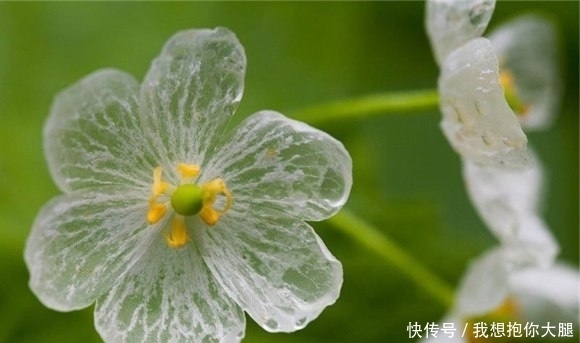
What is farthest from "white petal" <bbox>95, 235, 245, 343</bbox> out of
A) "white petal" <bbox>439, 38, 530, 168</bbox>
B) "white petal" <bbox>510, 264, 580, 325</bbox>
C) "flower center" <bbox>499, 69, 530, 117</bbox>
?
"white petal" <bbox>510, 264, 580, 325</bbox>

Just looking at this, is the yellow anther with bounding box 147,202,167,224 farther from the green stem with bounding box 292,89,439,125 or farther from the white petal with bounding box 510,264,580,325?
the white petal with bounding box 510,264,580,325

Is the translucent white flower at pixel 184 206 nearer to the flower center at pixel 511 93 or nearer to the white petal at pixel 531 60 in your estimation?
the flower center at pixel 511 93

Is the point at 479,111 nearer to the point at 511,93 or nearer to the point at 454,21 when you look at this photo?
the point at 454,21

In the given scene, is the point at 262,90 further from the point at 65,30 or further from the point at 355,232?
the point at 355,232

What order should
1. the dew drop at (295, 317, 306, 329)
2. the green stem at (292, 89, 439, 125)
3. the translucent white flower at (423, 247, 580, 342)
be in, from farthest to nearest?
the translucent white flower at (423, 247, 580, 342), the green stem at (292, 89, 439, 125), the dew drop at (295, 317, 306, 329)

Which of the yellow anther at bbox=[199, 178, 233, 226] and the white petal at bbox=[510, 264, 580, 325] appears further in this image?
the white petal at bbox=[510, 264, 580, 325]

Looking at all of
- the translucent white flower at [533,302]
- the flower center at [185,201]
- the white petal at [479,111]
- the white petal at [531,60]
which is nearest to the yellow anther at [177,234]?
the flower center at [185,201]

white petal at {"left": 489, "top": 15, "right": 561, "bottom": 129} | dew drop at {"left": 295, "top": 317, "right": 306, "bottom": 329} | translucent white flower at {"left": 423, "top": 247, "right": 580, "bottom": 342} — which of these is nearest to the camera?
dew drop at {"left": 295, "top": 317, "right": 306, "bottom": 329}

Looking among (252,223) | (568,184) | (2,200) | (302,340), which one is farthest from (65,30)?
(568,184)
